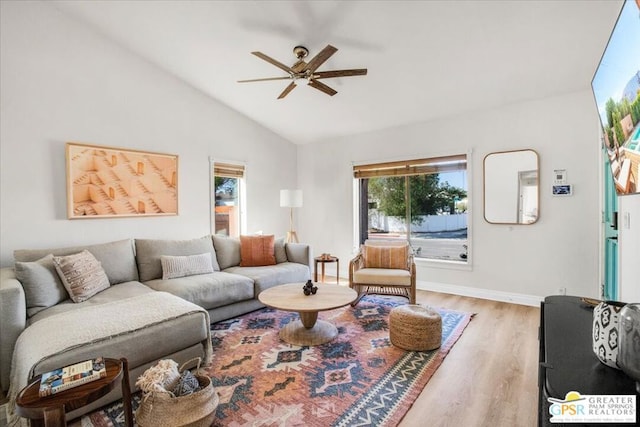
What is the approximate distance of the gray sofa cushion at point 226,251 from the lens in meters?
3.98

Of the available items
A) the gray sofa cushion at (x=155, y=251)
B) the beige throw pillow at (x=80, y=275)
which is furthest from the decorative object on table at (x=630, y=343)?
the gray sofa cushion at (x=155, y=251)

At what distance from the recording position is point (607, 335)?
108 cm

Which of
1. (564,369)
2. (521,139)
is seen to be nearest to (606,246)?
(521,139)

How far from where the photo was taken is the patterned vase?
105 centimetres

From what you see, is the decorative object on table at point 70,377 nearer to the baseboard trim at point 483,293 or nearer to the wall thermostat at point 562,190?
Answer: the baseboard trim at point 483,293

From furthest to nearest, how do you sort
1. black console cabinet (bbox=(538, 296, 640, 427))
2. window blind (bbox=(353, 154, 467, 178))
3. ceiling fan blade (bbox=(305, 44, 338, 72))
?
window blind (bbox=(353, 154, 467, 178)), ceiling fan blade (bbox=(305, 44, 338, 72)), black console cabinet (bbox=(538, 296, 640, 427))

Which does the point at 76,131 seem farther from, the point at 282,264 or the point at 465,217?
the point at 465,217

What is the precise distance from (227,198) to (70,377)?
3.66 meters

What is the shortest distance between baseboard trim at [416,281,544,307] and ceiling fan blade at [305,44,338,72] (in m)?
3.34

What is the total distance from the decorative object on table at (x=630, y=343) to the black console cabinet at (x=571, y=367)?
4 cm

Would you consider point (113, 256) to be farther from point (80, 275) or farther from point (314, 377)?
point (314, 377)

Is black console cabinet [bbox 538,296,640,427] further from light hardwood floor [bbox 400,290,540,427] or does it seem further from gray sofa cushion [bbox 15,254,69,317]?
gray sofa cushion [bbox 15,254,69,317]

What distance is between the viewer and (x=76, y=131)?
339cm

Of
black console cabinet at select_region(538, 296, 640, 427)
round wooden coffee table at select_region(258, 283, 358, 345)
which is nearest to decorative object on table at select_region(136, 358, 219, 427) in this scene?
round wooden coffee table at select_region(258, 283, 358, 345)
